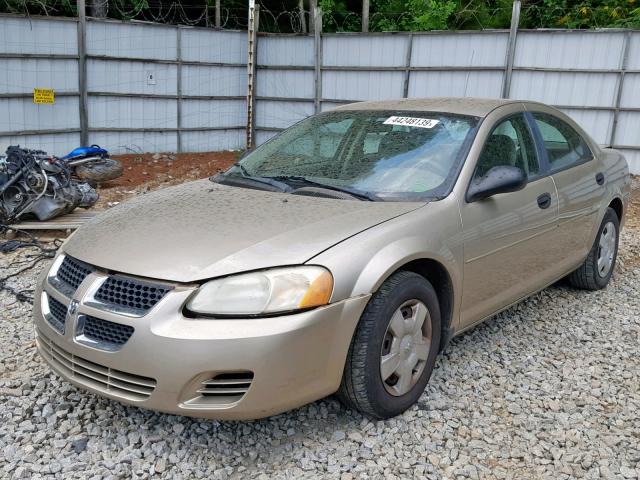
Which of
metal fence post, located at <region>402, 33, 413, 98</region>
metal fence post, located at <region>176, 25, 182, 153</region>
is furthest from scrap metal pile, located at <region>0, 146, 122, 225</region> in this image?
metal fence post, located at <region>402, 33, 413, 98</region>

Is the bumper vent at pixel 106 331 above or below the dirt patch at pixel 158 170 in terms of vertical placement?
above

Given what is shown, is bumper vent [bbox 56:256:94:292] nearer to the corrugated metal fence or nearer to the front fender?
the front fender

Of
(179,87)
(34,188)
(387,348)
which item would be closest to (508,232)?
(387,348)

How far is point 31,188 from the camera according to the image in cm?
661

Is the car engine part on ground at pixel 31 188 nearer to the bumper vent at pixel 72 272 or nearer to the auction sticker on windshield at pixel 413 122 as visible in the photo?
the bumper vent at pixel 72 272

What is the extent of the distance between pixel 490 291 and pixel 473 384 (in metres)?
0.52

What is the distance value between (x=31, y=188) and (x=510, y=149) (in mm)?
4981

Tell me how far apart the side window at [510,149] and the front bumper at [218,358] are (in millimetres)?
1406

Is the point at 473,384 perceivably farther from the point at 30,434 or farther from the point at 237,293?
the point at 30,434

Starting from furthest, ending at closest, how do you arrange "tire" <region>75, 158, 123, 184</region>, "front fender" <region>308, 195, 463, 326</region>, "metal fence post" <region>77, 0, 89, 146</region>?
"metal fence post" <region>77, 0, 89, 146</region>, "tire" <region>75, 158, 123, 184</region>, "front fender" <region>308, 195, 463, 326</region>

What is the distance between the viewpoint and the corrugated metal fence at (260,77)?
11250 millimetres

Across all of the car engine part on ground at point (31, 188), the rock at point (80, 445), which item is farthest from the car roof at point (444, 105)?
the car engine part on ground at point (31, 188)

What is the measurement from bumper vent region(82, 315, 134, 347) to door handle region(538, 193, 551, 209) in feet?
8.42

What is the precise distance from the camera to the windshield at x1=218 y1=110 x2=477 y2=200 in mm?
3363
